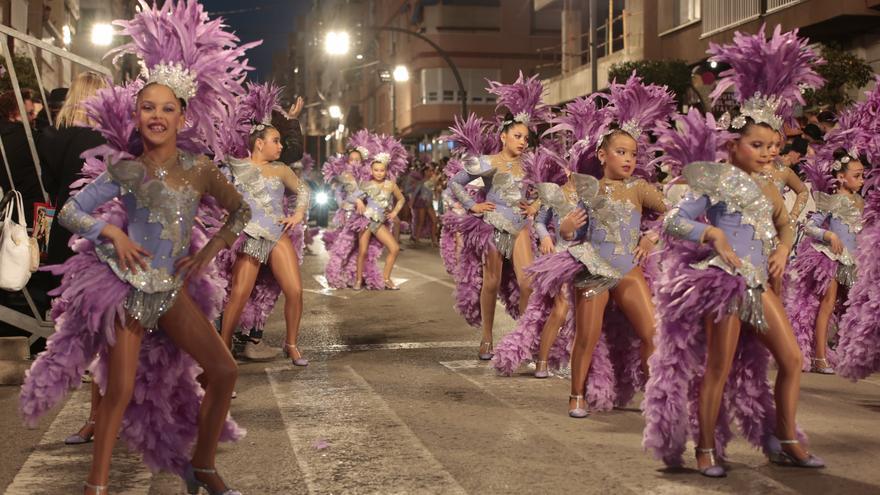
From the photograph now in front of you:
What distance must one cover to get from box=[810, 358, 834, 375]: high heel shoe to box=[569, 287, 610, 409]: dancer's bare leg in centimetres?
310

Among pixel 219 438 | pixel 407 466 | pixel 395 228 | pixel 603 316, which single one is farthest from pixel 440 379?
pixel 395 228

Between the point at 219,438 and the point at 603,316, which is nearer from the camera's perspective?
the point at 219,438

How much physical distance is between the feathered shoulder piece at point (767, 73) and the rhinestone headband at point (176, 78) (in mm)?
2781

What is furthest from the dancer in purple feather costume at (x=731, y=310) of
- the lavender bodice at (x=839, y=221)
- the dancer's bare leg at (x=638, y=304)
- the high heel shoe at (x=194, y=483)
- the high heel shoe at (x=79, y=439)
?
the lavender bodice at (x=839, y=221)

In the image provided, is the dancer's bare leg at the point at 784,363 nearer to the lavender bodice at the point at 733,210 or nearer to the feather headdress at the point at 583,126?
the lavender bodice at the point at 733,210

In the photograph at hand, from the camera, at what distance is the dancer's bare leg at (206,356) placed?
5.36 meters

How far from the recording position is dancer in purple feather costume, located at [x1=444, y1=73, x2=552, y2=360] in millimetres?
10398

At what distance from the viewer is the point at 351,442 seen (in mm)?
6938

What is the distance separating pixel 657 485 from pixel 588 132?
10.5ft

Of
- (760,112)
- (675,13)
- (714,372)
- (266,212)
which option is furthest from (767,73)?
(675,13)

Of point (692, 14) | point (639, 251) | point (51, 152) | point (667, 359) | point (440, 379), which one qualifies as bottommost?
point (440, 379)

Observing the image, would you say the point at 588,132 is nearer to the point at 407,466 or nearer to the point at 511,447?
the point at 511,447

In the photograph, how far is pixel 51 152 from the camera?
8.37 meters

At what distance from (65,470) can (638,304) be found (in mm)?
3565
